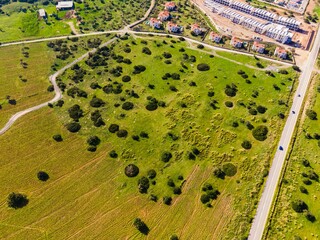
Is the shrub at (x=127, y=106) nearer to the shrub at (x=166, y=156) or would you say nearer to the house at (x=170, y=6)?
the shrub at (x=166, y=156)

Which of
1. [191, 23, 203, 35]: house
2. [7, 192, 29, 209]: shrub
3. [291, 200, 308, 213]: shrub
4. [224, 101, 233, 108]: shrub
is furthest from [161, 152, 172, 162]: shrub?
[191, 23, 203, 35]: house

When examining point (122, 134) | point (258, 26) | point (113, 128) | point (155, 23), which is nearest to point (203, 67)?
point (155, 23)

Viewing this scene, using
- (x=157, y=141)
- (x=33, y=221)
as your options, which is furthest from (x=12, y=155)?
(x=157, y=141)

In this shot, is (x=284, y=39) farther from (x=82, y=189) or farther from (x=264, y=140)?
(x=82, y=189)

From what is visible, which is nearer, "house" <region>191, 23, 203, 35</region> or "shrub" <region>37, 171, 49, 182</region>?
"shrub" <region>37, 171, 49, 182</region>

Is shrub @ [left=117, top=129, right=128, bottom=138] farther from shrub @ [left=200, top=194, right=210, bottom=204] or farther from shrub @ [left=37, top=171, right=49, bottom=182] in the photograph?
shrub @ [left=200, top=194, right=210, bottom=204]

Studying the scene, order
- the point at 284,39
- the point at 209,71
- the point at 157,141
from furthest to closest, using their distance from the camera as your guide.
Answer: the point at 284,39 → the point at 209,71 → the point at 157,141

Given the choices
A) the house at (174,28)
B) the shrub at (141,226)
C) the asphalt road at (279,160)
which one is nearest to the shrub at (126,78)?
the house at (174,28)

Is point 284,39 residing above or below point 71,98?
above
